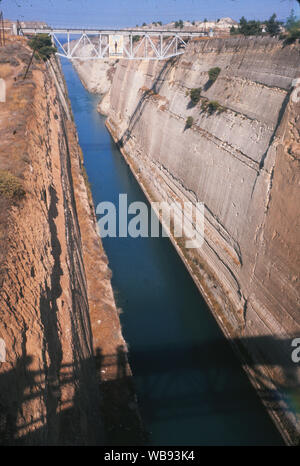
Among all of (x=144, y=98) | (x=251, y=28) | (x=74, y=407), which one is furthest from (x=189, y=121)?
(x=74, y=407)

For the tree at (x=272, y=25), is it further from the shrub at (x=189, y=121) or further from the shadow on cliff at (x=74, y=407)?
the shadow on cliff at (x=74, y=407)

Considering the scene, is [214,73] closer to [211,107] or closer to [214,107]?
[211,107]

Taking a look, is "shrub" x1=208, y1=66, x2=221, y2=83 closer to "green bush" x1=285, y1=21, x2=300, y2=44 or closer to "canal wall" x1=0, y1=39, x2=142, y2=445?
"green bush" x1=285, y1=21, x2=300, y2=44

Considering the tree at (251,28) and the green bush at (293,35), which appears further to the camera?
the tree at (251,28)

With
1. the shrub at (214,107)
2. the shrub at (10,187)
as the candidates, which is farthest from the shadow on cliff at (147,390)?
the shrub at (214,107)

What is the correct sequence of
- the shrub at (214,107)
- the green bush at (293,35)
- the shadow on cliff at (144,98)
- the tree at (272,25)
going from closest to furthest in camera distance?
1. the green bush at (293,35)
2. the shrub at (214,107)
3. the tree at (272,25)
4. the shadow on cliff at (144,98)

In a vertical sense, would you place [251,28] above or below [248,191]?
above
